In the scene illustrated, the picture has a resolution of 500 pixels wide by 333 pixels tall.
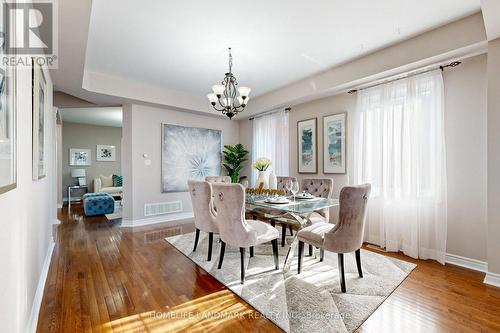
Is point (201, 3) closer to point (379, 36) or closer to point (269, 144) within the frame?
point (379, 36)

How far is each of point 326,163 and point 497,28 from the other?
8.36ft

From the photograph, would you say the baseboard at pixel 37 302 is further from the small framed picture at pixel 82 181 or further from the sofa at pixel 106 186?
the small framed picture at pixel 82 181

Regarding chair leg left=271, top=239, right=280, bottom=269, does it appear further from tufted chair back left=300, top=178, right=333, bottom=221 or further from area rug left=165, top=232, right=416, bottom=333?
tufted chair back left=300, top=178, right=333, bottom=221

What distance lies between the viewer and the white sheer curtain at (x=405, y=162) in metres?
2.85

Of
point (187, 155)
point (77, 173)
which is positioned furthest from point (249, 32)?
point (77, 173)

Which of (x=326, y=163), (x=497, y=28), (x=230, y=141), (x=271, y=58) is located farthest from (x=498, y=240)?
(x=230, y=141)

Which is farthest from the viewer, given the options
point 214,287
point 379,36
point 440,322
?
point 379,36

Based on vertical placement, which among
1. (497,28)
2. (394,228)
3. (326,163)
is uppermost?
(497,28)

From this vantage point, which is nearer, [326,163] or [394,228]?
[394,228]

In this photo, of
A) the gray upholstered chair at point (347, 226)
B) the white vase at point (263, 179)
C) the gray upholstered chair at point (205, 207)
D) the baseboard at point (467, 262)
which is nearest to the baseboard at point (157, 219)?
the gray upholstered chair at point (205, 207)

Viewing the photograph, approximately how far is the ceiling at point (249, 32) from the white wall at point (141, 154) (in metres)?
1.06

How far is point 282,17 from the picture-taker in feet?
7.81

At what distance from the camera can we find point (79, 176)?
24.9 ft

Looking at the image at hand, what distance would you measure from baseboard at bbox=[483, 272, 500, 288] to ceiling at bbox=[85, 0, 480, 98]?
266 cm
